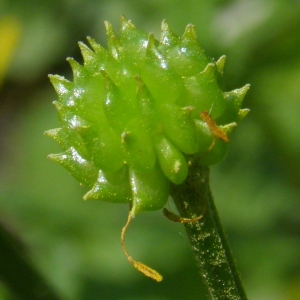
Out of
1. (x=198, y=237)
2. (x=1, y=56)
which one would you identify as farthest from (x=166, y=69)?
(x=1, y=56)

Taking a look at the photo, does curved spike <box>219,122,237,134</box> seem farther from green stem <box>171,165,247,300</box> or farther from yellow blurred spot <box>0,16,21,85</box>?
yellow blurred spot <box>0,16,21,85</box>

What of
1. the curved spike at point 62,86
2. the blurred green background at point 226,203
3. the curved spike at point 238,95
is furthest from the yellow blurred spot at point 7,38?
the curved spike at point 238,95

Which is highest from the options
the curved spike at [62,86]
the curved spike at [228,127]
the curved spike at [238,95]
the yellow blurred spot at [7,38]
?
the yellow blurred spot at [7,38]

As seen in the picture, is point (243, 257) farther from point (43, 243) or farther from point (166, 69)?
point (166, 69)

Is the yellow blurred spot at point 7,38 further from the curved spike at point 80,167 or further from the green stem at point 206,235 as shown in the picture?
the green stem at point 206,235

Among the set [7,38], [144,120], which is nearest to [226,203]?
[7,38]

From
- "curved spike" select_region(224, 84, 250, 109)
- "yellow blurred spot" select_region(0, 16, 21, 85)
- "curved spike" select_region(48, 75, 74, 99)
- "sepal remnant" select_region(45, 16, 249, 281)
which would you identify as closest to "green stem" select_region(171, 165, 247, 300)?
"sepal remnant" select_region(45, 16, 249, 281)

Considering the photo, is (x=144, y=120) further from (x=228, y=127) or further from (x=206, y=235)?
(x=206, y=235)

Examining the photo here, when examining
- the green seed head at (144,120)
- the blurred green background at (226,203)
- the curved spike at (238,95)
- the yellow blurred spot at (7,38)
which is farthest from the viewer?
the yellow blurred spot at (7,38)
